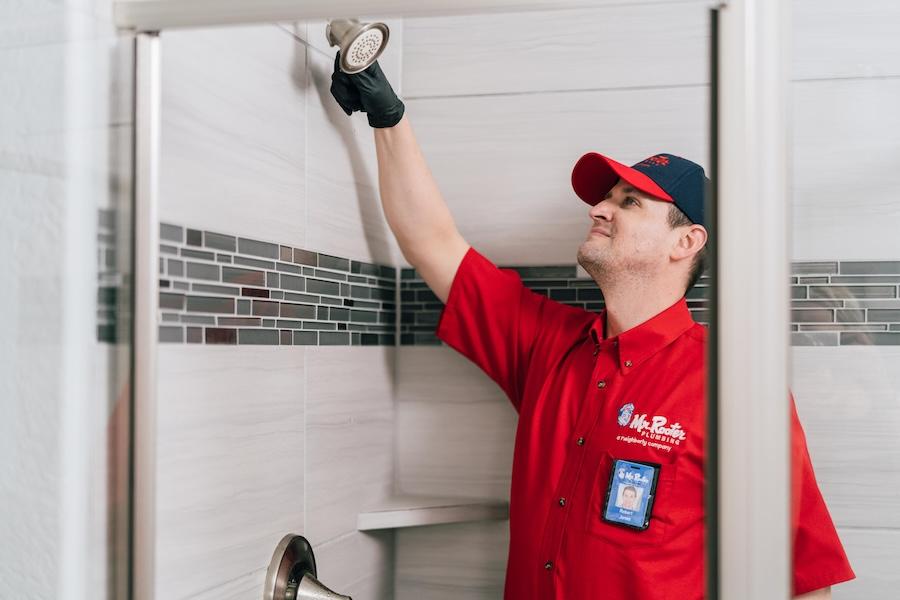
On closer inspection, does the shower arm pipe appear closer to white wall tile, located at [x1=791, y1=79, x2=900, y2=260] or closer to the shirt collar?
white wall tile, located at [x1=791, y1=79, x2=900, y2=260]

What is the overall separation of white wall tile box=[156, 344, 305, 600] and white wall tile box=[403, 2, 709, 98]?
2.36 ft

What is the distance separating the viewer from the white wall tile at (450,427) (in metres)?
1.80

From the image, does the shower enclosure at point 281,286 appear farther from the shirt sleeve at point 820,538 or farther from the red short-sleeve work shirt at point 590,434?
the red short-sleeve work shirt at point 590,434

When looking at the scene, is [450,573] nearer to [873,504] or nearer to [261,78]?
[873,504]

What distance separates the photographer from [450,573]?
181cm

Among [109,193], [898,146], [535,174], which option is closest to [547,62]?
[535,174]

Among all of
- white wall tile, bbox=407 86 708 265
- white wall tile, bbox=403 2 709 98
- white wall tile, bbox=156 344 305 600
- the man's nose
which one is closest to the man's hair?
the man's nose

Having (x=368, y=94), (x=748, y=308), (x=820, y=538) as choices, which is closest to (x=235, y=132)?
(x=368, y=94)

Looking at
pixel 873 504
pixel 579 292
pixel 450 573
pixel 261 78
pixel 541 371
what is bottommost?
pixel 450 573

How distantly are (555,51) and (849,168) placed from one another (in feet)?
2.43

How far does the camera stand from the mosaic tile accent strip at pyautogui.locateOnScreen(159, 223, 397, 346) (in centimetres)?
101

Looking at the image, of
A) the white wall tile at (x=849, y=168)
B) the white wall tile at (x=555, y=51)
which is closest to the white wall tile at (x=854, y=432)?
the white wall tile at (x=849, y=168)

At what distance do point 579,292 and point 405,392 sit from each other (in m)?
0.41

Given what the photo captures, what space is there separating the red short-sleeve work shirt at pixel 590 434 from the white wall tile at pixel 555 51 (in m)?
0.39
